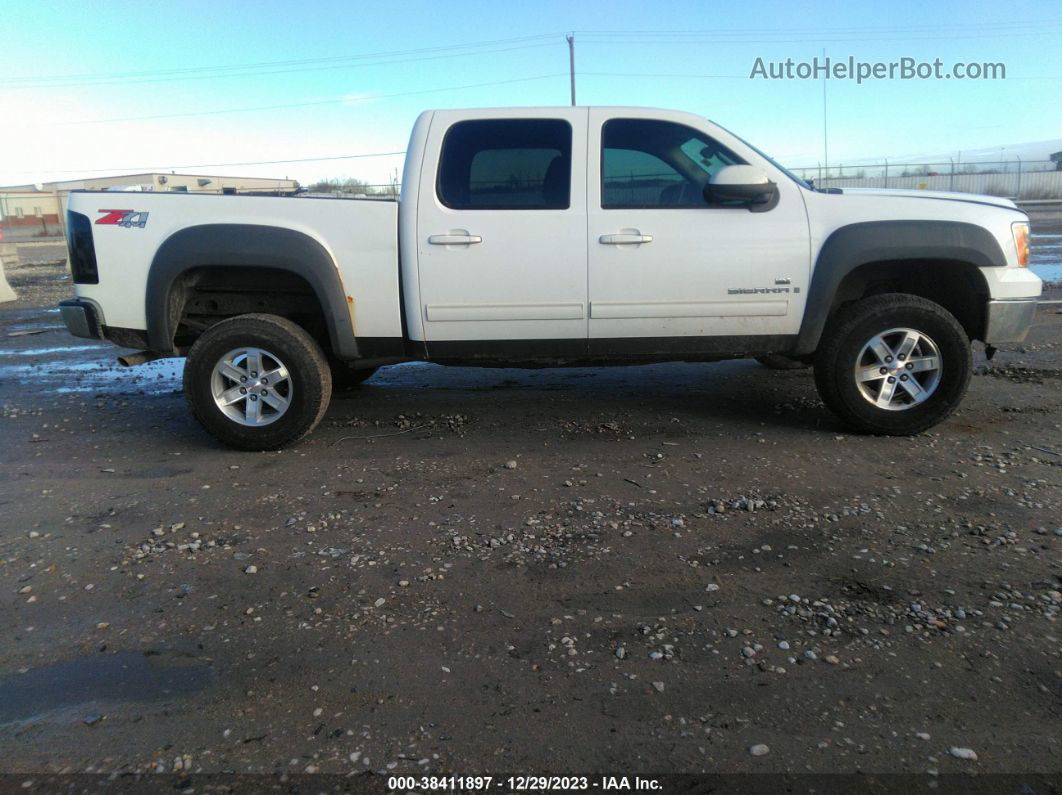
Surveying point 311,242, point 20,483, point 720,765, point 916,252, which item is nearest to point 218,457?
point 20,483

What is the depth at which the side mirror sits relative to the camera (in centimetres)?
468

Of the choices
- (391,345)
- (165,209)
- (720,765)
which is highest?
(165,209)

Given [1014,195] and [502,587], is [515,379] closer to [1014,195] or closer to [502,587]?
[502,587]

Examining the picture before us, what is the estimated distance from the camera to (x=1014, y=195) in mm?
32031

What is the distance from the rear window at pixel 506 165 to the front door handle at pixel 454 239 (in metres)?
0.20

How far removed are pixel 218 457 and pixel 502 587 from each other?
2.70 metres

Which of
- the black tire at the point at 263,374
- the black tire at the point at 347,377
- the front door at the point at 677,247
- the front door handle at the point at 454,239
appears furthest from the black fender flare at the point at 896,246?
the black tire at the point at 347,377

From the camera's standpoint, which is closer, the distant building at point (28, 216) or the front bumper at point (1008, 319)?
the front bumper at point (1008, 319)

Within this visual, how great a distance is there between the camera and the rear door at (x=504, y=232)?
484cm

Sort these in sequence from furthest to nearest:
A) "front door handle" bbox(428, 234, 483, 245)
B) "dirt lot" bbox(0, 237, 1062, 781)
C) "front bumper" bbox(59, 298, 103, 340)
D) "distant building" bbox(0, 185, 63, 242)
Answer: "distant building" bbox(0, 185, 63, 242) < "front bumper" bbox(59, 298, 103, 340) < "front door handle" bbox(428, 234, 483, 245) < "dirt lot" bbox(0, 237, 1062, 781)

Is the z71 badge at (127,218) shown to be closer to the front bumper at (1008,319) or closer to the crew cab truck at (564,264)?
the crew cab truck at (564,264)

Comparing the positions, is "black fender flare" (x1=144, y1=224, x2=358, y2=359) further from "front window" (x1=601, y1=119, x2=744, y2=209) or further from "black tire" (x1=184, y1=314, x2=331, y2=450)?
"front window" (x1=601, y1=119, x2=744, y2=209)

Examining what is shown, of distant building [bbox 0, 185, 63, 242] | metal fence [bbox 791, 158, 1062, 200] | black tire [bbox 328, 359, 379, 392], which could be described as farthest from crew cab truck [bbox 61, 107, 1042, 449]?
distant building [bbox 0, 185, 63, 242]

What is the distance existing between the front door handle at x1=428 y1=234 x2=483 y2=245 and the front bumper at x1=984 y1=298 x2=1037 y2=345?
129 inches
